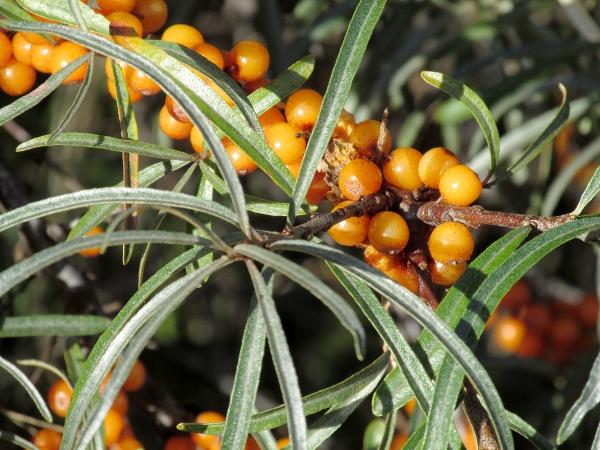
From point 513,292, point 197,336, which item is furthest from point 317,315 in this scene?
point 513,292

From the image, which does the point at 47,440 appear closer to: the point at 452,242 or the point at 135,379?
the point at 135,379

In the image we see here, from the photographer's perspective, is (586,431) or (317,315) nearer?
(586,431)

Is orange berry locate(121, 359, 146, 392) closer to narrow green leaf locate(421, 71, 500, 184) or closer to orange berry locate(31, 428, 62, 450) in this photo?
orange berry locate(31, 428, 62, 450)

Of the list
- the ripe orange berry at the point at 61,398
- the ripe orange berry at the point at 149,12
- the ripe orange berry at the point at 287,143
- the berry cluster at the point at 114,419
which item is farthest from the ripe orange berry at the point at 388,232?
the ripe orange berry at the point at 61,398

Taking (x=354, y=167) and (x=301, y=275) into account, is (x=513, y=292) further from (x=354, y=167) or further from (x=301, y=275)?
(x=301, y=275)

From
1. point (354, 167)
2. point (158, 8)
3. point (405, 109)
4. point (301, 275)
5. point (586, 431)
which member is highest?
point (405, 109)

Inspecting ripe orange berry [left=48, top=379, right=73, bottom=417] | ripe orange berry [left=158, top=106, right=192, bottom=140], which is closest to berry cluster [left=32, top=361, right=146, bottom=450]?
ripe orange berry [left=48, top=379, right=73, bottom=417]

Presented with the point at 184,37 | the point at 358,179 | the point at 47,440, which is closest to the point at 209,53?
the point at 184,37
